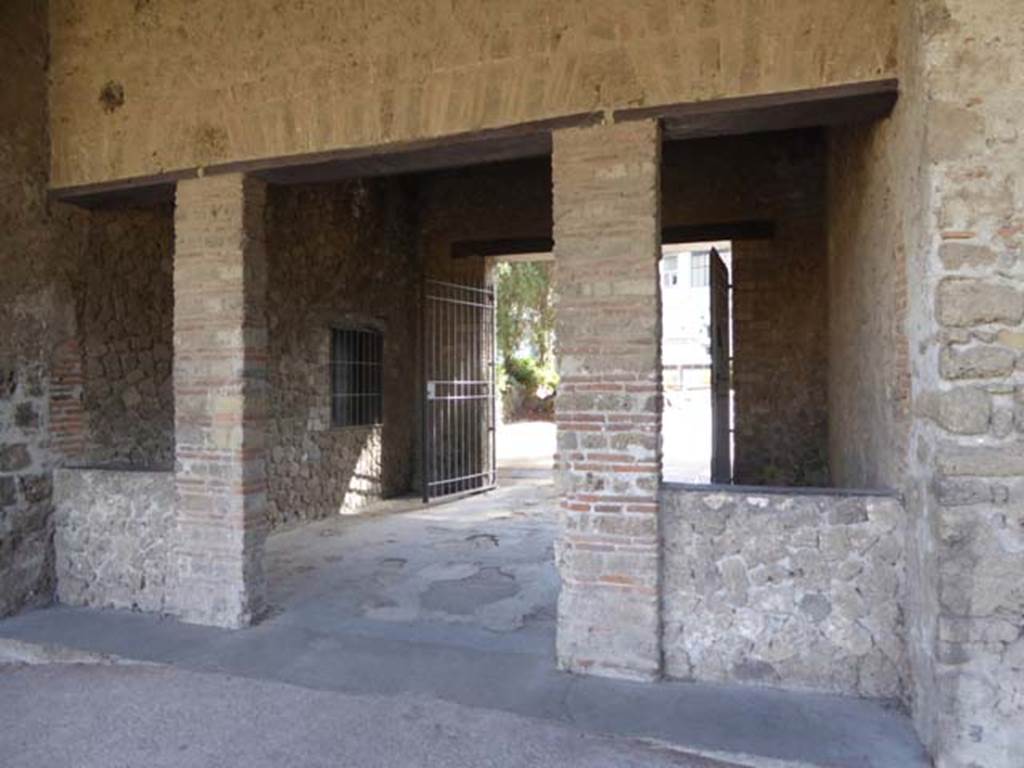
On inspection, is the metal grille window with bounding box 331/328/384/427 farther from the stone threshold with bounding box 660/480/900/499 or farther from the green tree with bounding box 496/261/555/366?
the green tree with bounding box 496/261/555/366

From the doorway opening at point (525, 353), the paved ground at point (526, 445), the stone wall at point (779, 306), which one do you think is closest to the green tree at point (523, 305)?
the doorway opening at point (525, 353)

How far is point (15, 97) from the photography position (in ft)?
17.0

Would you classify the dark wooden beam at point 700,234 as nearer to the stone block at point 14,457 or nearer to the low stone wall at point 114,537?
the low stone wall at point 114,537

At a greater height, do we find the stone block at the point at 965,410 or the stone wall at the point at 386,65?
the stone wall at the point at 386,65

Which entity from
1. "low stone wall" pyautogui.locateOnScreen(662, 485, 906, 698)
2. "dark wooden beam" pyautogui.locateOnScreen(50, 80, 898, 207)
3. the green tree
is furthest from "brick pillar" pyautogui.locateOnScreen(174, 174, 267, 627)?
the green tree

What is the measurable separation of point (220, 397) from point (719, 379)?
4.25 metres

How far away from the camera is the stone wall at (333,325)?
7.55 metres

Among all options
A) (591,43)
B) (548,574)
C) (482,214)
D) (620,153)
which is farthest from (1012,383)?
(482,214)

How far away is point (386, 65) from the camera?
4488 mm

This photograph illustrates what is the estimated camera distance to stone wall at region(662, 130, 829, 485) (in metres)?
7.38

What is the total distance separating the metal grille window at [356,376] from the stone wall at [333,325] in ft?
0.41

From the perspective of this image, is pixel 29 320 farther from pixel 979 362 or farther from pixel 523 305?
pixel 523 305

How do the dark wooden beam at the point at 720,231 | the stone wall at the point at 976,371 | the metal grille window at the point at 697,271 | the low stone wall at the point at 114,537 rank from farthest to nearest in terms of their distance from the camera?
the metal grille window at the point at 697,271 < the dark wooden beam at the point at 720,231 < the low stone wall at the point at 114,537 < the stone wall at the point at 976,371

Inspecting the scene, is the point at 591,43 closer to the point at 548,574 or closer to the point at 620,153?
the point at 620,153
